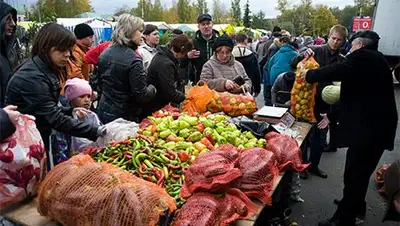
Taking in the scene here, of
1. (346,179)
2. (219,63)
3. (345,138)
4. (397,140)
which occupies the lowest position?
(397,140)

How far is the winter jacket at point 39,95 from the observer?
2070 millimetres

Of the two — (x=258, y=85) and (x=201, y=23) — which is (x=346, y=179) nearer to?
(x=258, y=85)

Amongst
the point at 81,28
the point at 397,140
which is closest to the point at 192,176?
the point at 81,28

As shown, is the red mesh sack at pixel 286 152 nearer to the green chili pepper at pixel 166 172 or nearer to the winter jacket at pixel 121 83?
the green chili pepper at pixel 166 172

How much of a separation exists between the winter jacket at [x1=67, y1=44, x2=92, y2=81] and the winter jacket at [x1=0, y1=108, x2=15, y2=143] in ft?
6.51

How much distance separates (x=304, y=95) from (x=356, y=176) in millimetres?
966

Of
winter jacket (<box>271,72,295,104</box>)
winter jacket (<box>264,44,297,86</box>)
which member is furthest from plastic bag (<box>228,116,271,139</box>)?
winter jacket (<box>264,44,297,86</box>)

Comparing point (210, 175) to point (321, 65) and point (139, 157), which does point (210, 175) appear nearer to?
point (139, 157)

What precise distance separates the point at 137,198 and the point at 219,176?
0.49 meters

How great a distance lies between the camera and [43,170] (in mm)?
1870

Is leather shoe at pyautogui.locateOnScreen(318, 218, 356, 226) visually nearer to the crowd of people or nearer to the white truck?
the crowd of people

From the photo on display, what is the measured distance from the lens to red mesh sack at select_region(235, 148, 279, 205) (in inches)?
75.5

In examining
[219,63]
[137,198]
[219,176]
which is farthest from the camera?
[219,63]

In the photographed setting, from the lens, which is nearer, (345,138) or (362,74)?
(362,74)
